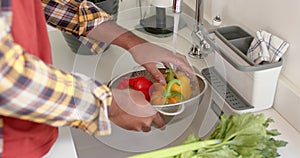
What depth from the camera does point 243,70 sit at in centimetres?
92

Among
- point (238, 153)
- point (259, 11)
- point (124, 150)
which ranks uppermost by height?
point (259, 11)

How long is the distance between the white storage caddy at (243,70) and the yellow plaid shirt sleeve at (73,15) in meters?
0.33

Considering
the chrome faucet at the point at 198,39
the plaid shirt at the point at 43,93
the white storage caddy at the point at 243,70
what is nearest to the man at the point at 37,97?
the plaid shirt at the point at 43,93

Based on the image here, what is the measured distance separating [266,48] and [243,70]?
0.30 ft

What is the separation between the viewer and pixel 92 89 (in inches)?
26.0

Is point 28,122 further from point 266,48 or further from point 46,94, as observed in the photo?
point 266,48

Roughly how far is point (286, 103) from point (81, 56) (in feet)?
2.11

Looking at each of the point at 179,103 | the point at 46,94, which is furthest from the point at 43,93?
the point at 179,103

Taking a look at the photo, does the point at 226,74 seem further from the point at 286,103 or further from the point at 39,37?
the point at 39,37

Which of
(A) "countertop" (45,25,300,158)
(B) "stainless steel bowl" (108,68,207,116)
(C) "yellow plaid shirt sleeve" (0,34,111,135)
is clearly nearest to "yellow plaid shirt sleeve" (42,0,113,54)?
(B) "stainless steel bowl" (108,68,207,116)

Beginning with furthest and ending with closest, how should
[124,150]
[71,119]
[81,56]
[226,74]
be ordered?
[81,56]
[226,74]
[124,150]
[71,119]


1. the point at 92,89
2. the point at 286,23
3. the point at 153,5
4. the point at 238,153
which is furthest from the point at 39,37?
the point at 153,5

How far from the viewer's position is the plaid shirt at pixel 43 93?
0.53 m

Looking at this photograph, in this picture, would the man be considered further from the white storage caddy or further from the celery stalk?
the white storage caddy
